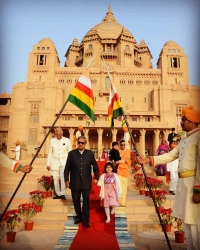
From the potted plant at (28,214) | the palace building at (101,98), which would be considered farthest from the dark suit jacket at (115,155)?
the palace building at (101,98)

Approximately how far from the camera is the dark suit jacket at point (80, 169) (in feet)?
18.7

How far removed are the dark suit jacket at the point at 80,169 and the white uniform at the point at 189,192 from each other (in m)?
2.37

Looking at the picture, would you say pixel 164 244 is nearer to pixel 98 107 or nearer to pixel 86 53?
pixel 98 107

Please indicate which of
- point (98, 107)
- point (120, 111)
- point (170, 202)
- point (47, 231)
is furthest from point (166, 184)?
point (98, 107)

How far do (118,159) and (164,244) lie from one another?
324 centimetres

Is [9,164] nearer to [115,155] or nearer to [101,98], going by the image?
[115,155]

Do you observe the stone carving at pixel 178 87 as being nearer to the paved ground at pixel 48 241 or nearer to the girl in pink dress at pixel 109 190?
the girl in pink dress at pixel 109 190

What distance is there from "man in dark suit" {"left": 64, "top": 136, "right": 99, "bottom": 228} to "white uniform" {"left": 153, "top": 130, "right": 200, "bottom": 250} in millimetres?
2327

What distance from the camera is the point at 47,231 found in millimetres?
5602

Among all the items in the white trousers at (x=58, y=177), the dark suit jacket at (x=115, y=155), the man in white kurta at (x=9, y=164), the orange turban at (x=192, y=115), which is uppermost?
the orange turban at (x=192, y=115)

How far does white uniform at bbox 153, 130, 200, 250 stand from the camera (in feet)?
11.4

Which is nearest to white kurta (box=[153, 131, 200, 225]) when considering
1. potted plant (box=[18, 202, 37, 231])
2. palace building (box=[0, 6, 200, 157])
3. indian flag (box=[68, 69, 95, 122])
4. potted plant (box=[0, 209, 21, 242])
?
potted plant (box=[0, 209, 21, 242])

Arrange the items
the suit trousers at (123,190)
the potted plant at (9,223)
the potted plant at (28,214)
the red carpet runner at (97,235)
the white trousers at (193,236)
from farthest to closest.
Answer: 1. the suit trousers at (123,190)
2. the potted plant at (28,214)
3. the potted plant at (9,223)
4. the red carpet runner at (97,235)
5. the white trousers at (193,236)

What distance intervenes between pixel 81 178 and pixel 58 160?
1999mm
